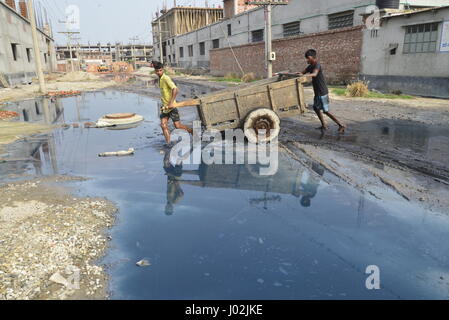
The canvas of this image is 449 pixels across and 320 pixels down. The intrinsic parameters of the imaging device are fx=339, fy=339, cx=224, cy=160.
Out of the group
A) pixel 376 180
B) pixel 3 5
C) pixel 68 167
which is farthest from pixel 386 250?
pixel 3 5

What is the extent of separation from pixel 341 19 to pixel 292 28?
5055 millimetres

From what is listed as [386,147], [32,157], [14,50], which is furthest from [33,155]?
[14,50]

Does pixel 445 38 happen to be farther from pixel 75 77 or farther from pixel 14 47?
pixel 75 77

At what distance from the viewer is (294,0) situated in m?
24.0

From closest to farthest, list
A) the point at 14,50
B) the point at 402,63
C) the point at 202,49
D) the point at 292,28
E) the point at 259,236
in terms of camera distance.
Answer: the point at 259,236 < the point at 402,63 < the point at 292,28 < the point at 14,50 < the point at 202,49

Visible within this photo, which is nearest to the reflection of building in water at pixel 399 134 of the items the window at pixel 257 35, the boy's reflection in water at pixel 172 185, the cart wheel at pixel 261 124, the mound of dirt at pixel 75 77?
the cart wheel at pixel 261 124

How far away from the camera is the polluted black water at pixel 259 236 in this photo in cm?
283

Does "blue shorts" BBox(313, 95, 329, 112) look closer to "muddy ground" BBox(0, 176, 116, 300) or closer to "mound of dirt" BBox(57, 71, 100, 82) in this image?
"muddy ground" BBox(0, 176, 116, 300)

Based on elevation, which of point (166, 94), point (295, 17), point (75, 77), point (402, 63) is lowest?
point (166, 94)

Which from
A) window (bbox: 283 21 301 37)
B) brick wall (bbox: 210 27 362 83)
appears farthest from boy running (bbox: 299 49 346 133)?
window (bbox: 283 21 301 37)

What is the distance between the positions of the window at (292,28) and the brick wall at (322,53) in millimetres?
2073

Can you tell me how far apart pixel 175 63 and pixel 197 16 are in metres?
8.77

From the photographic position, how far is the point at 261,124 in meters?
7.04

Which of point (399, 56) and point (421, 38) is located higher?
point (421, 38)
